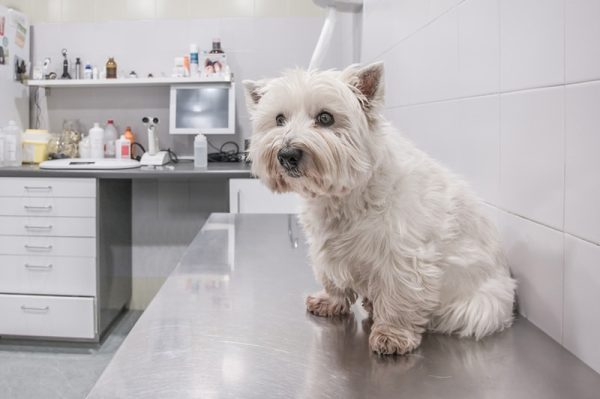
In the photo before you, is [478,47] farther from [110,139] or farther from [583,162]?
[110,139]

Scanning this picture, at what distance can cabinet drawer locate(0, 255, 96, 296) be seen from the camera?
2.82m

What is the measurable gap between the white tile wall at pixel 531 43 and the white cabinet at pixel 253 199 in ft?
6.05

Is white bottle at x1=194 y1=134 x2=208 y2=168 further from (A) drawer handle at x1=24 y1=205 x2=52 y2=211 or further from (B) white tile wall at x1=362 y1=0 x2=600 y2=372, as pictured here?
(B) white tile wall at x1=362 y1=0 x2=600 y2=372

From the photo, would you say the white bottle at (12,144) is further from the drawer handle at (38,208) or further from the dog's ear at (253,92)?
the dog's ear at (253,92)

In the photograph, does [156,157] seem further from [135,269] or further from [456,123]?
[456,123]

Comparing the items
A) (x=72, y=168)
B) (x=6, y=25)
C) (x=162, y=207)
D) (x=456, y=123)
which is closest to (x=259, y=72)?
(x=162, y=207)

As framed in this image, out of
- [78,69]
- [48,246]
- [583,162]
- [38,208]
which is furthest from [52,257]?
[583,162]

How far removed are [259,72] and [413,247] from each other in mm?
2799

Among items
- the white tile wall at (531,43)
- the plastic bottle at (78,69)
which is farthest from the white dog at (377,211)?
the plastic bottle at (78,69)

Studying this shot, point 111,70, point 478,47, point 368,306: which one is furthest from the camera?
point 111,70

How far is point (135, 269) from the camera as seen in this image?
138 inches

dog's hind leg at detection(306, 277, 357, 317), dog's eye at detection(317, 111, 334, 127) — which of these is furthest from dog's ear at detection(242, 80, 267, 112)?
dog's hind leg at detection(306, 277, 357, 317)

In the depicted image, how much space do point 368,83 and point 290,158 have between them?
19 centimetres

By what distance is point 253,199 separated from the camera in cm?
277
